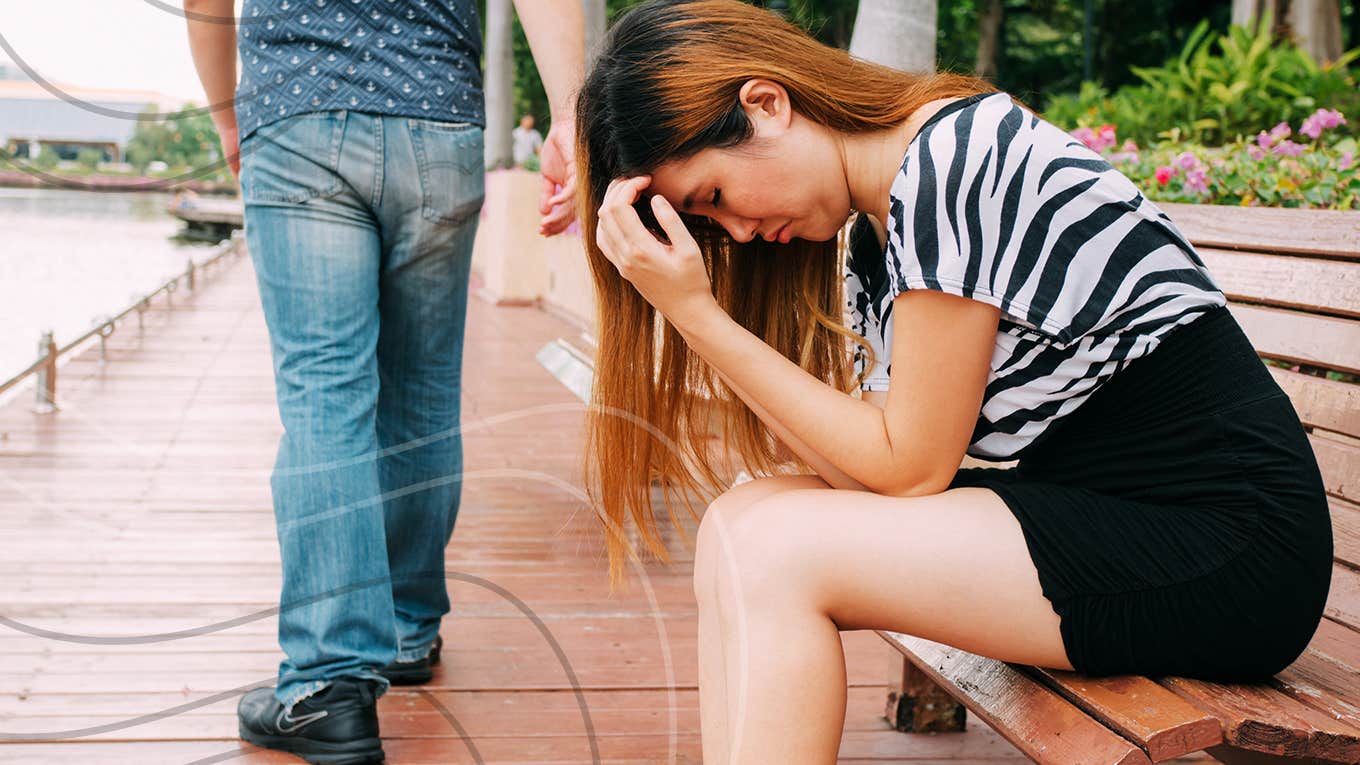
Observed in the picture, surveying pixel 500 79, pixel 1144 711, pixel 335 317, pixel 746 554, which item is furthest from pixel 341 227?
pixel 500 79

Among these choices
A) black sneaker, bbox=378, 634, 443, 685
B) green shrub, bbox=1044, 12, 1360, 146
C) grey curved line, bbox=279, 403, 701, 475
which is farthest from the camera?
green shrub, bbox=1044, 12, 1360, 146

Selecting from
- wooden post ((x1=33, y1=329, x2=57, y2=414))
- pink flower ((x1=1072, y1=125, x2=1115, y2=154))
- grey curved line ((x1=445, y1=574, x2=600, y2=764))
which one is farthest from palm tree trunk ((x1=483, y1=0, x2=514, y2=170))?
grey curved line ((x1=445, y1=574, x2=600, y2=764))

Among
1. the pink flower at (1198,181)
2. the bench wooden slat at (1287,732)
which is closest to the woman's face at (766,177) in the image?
the bench wooden slat at (1287,732)

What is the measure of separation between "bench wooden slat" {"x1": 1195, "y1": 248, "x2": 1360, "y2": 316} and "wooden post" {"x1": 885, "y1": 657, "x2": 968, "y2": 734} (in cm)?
82

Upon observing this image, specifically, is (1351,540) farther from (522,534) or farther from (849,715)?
(522,534)

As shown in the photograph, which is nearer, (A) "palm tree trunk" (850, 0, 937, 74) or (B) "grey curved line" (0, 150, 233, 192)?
(B) "grey curved line" (0, 150, 233, 192)

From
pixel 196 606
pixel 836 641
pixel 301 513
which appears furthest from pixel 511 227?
pixel 836 641

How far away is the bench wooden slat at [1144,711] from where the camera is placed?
117cm

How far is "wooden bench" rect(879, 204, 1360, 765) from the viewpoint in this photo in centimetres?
120

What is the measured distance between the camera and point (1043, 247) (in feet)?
4.56

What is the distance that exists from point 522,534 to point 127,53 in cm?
205

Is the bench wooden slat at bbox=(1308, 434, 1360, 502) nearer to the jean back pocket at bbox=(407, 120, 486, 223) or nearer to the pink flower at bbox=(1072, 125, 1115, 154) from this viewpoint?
the jean back pocket at bbox=(407, 120, 486, 223)

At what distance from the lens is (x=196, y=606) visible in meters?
2.74

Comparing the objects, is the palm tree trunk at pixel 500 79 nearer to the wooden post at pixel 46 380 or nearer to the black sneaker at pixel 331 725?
the wooden post at pixel 46 380
